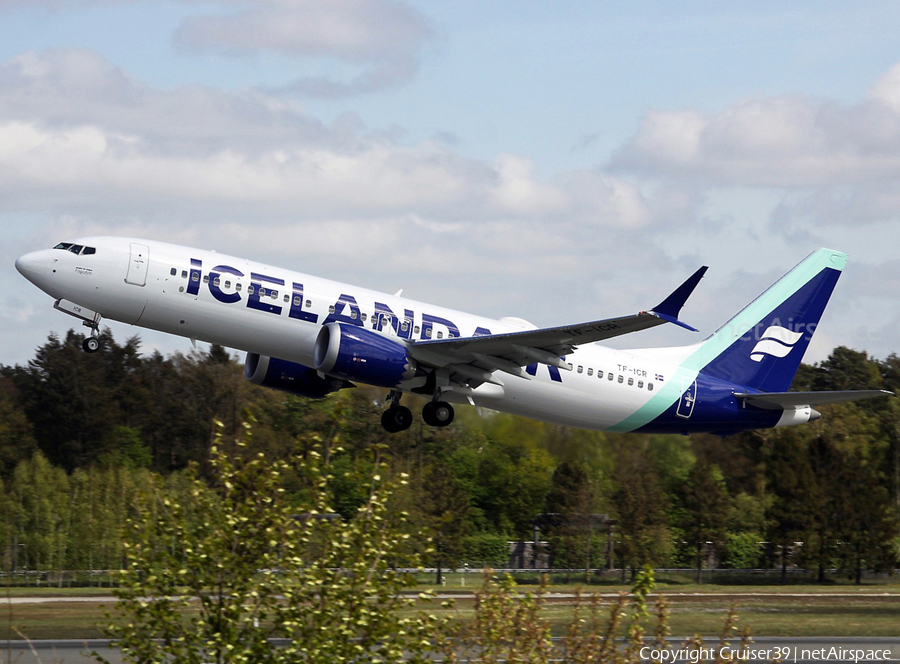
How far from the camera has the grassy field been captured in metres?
41.8

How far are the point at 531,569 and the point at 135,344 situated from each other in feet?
178

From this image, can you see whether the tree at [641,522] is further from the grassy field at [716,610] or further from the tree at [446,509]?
the tree at [446,509]

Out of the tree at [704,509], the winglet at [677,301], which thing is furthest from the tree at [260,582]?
the tree at [704,509]

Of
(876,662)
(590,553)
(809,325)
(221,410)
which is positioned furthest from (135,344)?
(876,662)

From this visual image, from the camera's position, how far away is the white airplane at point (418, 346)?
32.8m

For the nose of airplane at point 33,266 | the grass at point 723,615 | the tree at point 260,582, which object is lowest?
the grass at point 723,615

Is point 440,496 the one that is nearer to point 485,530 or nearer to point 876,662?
point 485,530

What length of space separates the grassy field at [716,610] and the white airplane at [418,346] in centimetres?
692

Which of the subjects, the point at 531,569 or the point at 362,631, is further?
the point at 531,569

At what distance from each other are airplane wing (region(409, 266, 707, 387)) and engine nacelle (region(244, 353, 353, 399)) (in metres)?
5.00

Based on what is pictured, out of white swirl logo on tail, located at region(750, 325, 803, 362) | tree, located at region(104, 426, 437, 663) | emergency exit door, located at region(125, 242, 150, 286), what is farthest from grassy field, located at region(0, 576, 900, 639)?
tree, located at region(104, 426, 437, 663)

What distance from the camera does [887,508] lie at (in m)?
73.6

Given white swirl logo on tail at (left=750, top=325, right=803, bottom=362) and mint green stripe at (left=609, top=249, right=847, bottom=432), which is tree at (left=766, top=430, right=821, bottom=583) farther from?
mint green stripe at (left=609, top=249, right=847, bottom=432)

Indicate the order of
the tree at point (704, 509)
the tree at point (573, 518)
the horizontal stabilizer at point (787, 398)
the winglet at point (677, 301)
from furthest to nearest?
the tree at point (704, 509) → the tree at point (573, 518) → the horizontal stabilizer at point (787, 398) → the winglet at point (677, 301)
